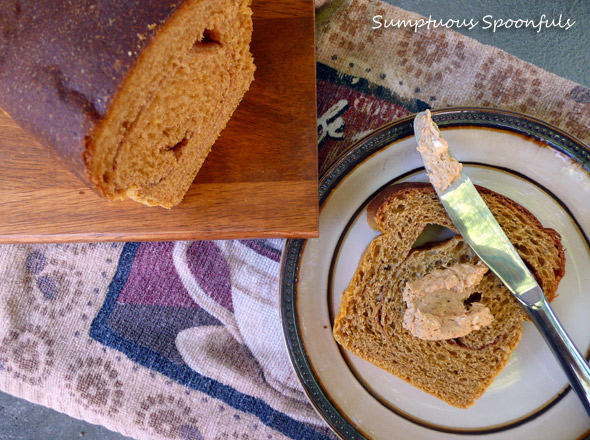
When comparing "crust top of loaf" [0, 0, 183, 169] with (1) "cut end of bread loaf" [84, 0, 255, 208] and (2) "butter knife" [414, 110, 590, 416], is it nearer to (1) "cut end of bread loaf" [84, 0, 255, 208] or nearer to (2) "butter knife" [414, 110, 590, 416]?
(1) "cut end of bread loaf" [84, 0, 255, 208]

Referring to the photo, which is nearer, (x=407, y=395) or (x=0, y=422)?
(x=407, y=395)

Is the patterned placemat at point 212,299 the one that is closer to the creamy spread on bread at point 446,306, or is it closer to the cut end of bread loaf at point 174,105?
the cut end of bread loaf at point 174,105

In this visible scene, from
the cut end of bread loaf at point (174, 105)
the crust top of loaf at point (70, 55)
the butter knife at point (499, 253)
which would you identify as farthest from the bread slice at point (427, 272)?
the crust top of loaf at point (70, 55)

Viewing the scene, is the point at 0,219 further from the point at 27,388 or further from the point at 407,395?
the point at 407,395

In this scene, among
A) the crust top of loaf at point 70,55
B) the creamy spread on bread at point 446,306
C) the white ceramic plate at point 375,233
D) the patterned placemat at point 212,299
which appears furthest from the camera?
the patterned placemat at point 212,299

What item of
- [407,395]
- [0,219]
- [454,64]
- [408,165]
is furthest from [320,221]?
[0,219]

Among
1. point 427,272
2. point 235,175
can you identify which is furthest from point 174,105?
point 427,272
